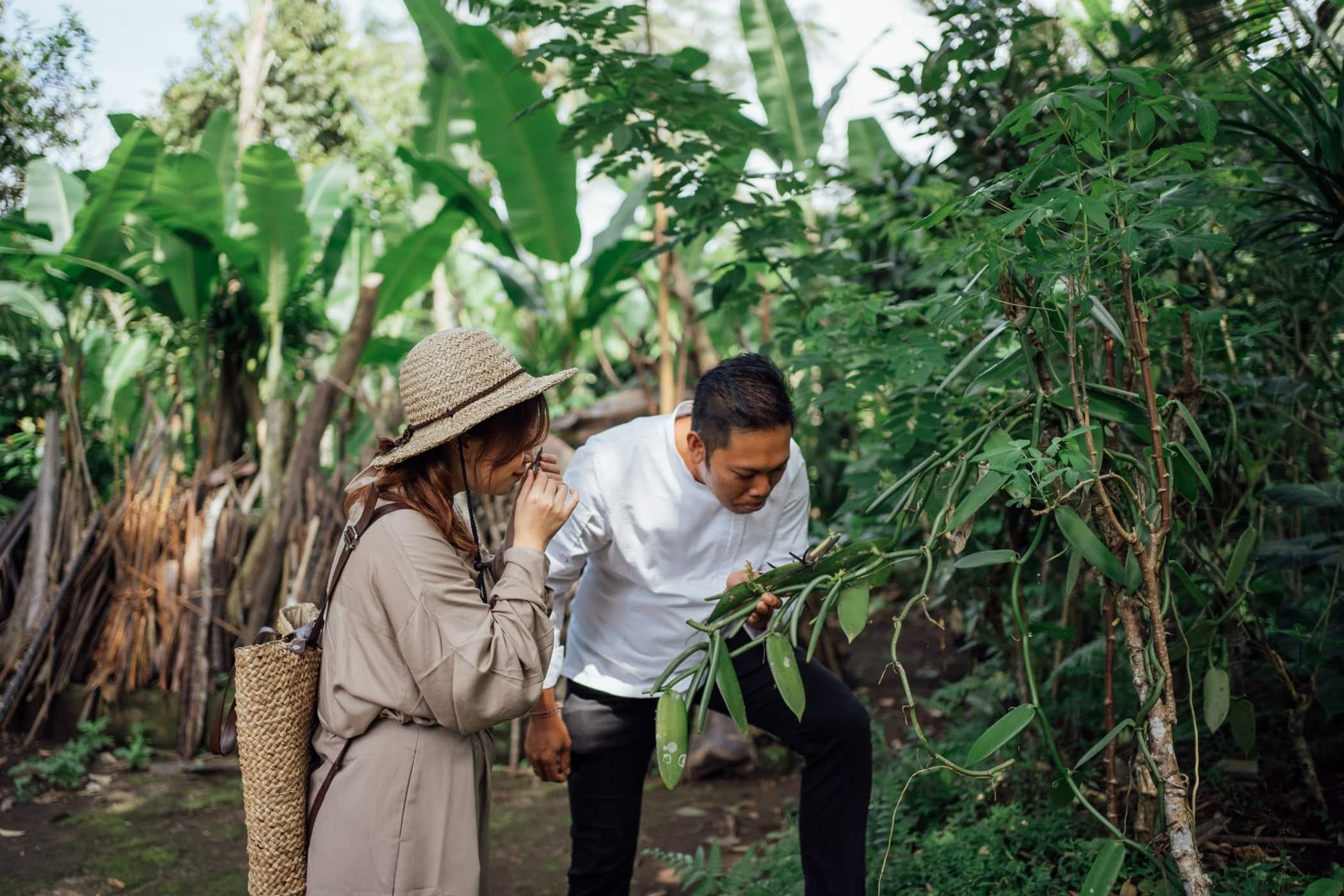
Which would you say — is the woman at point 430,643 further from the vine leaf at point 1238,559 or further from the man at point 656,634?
the vine leaf at point 1238,559

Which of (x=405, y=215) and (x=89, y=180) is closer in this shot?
(x=89, y=180)

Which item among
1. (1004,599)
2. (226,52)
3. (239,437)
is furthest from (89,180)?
(226,52)

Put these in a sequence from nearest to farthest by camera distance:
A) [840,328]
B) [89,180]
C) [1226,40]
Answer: [840,328]
[1226,40]
[89,180]

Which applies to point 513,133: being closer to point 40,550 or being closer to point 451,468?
point 40,550

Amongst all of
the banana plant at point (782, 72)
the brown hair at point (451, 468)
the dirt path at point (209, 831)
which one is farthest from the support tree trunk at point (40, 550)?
the banana plant at point (782, 72)

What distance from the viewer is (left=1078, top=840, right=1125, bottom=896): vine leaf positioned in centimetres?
168

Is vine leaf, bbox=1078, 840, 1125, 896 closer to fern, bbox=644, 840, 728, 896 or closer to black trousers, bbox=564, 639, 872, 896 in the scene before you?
black trousers, bbox=564, 639, 872, 896

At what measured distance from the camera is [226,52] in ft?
35.7

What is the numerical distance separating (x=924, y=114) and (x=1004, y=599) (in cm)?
168

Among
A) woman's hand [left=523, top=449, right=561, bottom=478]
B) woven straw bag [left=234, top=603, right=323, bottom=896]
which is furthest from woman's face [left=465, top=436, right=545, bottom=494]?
woven straw bag [left=234, top=603, right=323, bottom=896]

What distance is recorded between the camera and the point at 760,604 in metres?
1.98

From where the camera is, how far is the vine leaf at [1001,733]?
64.7 inches

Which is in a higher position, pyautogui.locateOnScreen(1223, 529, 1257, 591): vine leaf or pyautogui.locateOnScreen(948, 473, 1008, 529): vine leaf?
pyautogui.locateOnScreen(948, 473, 1008, 529): vine leaf

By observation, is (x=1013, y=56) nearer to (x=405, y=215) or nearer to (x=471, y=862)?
(x=471, y=862)
